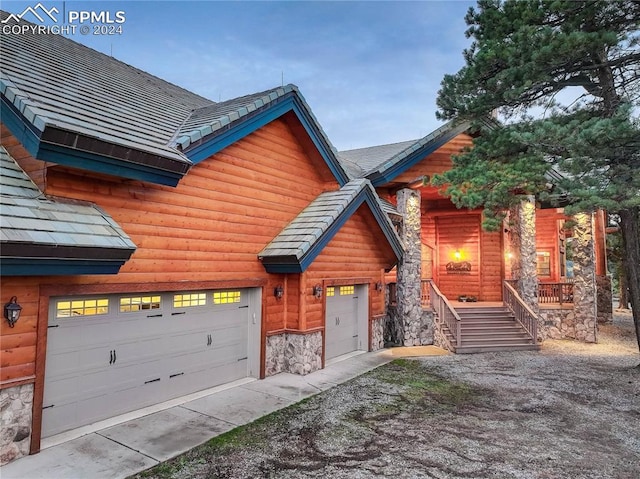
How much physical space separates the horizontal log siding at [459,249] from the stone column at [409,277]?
506 cm

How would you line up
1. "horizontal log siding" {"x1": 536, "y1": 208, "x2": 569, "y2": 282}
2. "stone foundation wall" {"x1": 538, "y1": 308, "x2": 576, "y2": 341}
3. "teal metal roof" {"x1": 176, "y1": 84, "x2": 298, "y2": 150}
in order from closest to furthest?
"teal metal roof" {"x1": 176, "y1": 84, "x2": 298, "y2": 150} → "stone foundation wall" {"x1": 538, "y1": 308, "x2": 576, "y2": 341} → "horizontal log siding" {"x1": 536, "y1": 208, "x2": 569, "y2": 282}

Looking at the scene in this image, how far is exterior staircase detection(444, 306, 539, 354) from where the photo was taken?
12.7 meters

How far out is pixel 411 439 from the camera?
19.6 ft

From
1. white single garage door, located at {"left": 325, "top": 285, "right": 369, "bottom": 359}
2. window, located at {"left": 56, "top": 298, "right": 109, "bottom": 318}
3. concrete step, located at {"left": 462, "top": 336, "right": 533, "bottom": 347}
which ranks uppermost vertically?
window, located at {"left": 56, "top": 298, "right": 109, "bottom": 318}

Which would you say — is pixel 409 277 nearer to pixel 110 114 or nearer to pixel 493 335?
pixel 493 335

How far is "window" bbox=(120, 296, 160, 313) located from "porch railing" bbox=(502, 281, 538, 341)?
11671 mm

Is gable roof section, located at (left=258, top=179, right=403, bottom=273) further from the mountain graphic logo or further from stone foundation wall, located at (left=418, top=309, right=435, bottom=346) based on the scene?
the mountain graphic logo

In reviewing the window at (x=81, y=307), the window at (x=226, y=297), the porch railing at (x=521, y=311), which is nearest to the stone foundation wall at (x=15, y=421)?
the window at (x=81, y=307)

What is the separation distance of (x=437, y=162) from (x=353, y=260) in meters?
5.85

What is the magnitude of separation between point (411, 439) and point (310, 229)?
4701 mm

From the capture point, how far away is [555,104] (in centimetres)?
1105

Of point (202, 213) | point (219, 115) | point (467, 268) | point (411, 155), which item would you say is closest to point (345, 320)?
point (202, 213)

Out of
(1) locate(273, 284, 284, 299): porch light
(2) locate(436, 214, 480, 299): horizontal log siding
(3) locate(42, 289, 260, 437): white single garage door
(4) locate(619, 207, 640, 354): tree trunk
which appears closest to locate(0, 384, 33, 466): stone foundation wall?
(3) locate(42, 289, 260, 437): white single garage door

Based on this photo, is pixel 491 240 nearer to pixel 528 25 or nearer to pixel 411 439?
pixel 528 25
